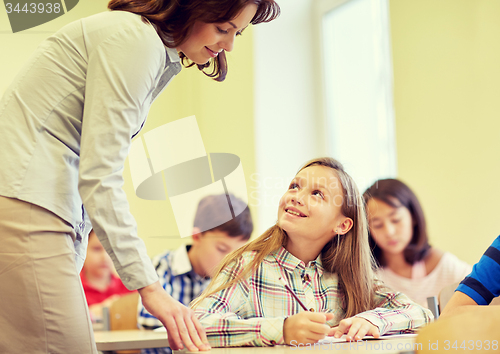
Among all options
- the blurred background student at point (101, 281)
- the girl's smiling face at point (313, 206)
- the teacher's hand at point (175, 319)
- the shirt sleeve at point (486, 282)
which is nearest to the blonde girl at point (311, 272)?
the girl's smiling face at point (313, 206)

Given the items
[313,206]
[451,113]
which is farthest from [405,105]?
[313,206]

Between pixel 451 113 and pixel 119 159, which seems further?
pixel 451 113

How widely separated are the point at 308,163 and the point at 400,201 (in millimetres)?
884

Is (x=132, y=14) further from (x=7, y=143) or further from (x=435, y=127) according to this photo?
(x=435, y=127)

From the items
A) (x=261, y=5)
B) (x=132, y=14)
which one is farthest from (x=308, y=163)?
(x=132, y=14)

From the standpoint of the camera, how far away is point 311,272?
4.12 feet

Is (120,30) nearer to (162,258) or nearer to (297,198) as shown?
(297,198)

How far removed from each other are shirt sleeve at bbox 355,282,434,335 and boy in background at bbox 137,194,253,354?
93 centimetres

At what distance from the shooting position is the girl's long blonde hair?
3.91 ft

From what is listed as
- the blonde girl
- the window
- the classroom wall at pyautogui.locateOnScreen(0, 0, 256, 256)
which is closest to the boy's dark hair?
the classroom wall at pyautogui.locateOnScreen(0, 0, 256, 256)

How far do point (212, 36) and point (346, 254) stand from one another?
2.18 ft

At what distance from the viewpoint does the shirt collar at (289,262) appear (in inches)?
49.2

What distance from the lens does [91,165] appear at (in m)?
0.74

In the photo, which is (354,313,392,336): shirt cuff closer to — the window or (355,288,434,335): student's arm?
(355,288,434,335): student's arm
